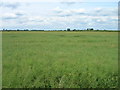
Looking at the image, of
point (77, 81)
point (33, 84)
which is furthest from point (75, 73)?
point (33, 84)

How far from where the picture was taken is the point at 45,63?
771 cm

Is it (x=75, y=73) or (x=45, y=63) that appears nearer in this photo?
(x=75, y=73)

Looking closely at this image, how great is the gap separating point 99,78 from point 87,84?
1.72ft

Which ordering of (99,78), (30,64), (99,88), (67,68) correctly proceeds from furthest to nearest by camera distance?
(30,64) → (67,68) → (99,78) → (99,88)

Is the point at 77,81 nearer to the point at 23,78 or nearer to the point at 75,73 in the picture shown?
the point at 75,73

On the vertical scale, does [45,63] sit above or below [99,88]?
above

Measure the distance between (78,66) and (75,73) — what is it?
0.81m

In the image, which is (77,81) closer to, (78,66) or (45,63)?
(78,66)

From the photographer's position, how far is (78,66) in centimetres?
731

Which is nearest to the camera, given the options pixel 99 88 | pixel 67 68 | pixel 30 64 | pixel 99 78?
pixel 99 88

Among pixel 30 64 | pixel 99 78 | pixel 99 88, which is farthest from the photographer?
pixel 30 64

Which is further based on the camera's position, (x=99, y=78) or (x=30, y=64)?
(x=30, y=64)

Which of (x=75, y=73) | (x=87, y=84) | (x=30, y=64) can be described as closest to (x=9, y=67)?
(x=30, y=64)

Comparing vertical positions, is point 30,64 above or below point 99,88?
above
